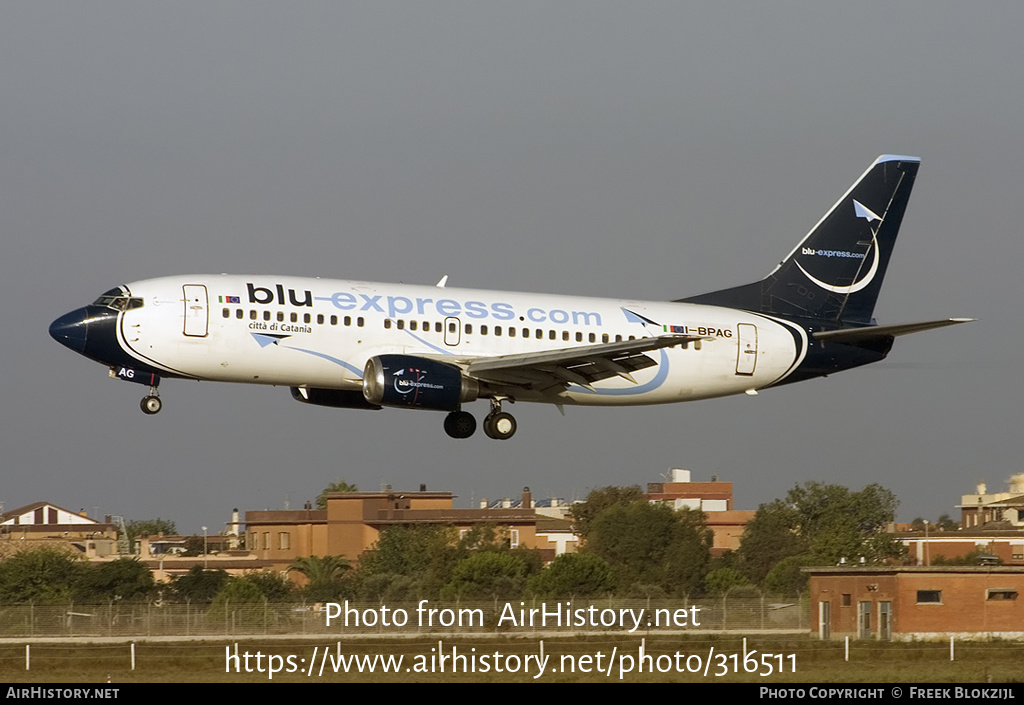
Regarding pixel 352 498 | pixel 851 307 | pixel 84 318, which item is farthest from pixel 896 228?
pixel 352 498

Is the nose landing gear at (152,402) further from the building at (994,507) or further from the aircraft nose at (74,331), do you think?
the building at (994,507)

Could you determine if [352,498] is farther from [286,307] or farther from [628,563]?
[286,307]

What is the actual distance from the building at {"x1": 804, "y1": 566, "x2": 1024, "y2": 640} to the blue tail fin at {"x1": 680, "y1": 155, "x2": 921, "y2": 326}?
9.81 meters

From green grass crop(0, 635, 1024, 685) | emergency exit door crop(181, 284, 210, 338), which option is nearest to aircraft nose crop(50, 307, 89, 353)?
emergency exit door crop(181, 284, 210, 338)

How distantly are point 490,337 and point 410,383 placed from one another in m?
3.49

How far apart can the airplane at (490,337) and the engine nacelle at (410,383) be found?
0.14ft

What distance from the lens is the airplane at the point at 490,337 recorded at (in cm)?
4459

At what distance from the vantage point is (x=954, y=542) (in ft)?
317

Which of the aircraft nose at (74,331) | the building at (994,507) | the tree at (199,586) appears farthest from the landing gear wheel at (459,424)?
the building at (994,507)

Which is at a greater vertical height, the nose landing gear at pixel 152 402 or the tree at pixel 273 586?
the nose landing gear at pixel 152 402

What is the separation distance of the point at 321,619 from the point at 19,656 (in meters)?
11.3

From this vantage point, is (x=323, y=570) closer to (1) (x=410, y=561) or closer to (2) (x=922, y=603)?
(1) (x=410, y=561)

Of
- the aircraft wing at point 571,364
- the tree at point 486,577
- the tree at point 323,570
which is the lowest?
the tree at point 323,570
